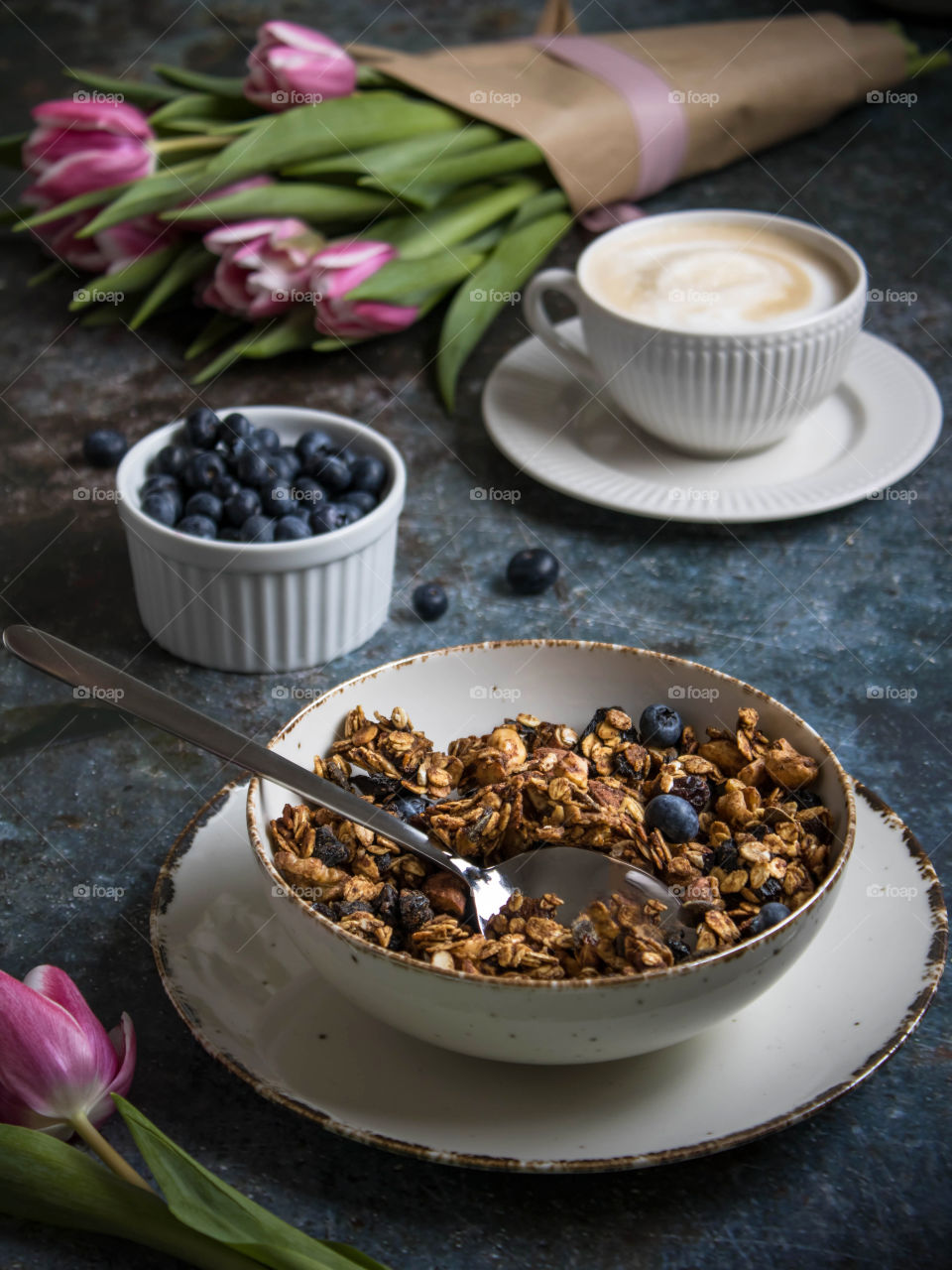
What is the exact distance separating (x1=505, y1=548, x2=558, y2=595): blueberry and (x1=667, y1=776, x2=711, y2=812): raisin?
38 cm

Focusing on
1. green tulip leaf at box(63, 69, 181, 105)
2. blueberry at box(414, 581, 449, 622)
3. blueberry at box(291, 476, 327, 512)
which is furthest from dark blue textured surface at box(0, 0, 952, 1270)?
green tulip leaf at box(63, 69, 181, 105)

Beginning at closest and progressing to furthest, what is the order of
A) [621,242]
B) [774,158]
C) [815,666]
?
[815,666] → [621,242] → [774,158]

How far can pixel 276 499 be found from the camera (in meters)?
1.02

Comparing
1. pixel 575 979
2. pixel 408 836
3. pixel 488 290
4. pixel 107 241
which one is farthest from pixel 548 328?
pixel 575 979

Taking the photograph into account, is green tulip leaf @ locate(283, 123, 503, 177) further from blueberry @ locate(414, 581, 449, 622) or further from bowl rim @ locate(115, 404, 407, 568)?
blueberry @ locate(414, 581, 449, 622)

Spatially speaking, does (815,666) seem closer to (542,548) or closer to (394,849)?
(542,548)

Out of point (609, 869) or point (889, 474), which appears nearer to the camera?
point (609, 869)

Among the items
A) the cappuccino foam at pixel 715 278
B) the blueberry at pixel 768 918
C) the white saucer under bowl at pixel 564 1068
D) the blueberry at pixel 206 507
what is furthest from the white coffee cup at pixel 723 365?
the blueberry at pixel 768 918

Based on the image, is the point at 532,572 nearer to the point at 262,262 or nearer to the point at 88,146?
the point at 262,262

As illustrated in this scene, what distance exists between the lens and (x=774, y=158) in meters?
1.74

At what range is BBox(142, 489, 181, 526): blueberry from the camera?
1.01 metres

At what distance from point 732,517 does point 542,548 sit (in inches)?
6.2

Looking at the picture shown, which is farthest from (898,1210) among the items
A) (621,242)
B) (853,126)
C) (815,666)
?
(853,126)

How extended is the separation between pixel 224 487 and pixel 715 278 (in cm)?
48
